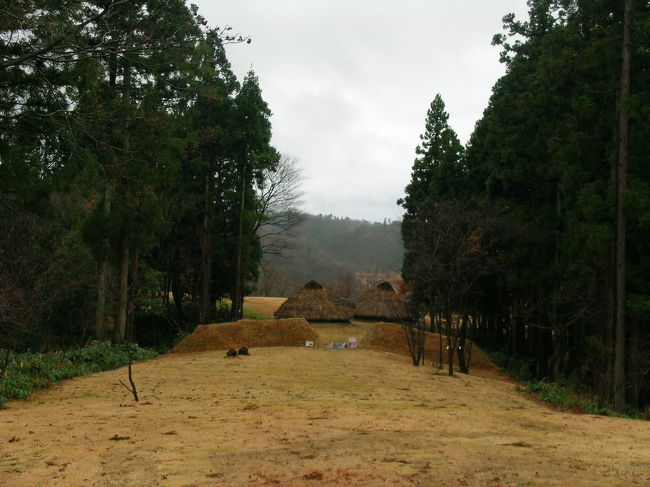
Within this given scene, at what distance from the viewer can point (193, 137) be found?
70.0 feet

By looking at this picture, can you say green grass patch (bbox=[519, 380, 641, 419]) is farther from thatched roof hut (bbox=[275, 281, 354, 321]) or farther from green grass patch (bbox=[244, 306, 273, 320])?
green grass patch (bbox=[244, 306, 273, 320])

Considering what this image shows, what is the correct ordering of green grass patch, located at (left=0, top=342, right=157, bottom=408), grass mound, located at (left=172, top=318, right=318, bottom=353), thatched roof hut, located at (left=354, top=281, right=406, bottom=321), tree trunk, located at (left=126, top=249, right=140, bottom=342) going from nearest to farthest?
green grass patch, located at (left=0, top=342, right=157, bottom=408) → tree trunk, located at (left=126, top=249, right=140, bottom=342) → grass mound, located at (left=172, top=318, right=318, bottom=353) → thatched roof hut, located at (left=354, top=281, right=406, bottom=321)

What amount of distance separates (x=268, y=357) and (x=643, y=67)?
12467mm

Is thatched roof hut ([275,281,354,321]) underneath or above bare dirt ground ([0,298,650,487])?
above

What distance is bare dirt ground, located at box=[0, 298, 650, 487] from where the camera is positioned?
4898 millimetres

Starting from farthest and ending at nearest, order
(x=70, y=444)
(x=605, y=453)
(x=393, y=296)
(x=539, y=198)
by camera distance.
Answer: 1. (x=393, y=296)
2. (x=539, y=198)
3. (x=70, y=444)
4. (x=605, y=453)

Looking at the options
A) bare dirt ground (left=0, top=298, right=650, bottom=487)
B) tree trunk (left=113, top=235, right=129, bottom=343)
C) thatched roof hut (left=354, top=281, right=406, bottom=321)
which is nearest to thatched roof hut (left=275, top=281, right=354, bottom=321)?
thatched roof hut (left=354, top=281, right=406, bottom=321)

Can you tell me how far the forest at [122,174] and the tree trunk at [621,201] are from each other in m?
9.20

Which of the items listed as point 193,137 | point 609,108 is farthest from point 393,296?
point 609,108

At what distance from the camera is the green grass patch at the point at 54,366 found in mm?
11281

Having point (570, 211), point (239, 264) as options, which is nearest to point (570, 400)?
point (570, 211)

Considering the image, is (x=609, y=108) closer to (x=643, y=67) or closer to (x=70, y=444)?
(x=643, y=67)

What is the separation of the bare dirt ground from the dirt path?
0.06ft

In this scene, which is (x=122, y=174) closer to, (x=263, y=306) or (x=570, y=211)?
(x=570, y=211)
